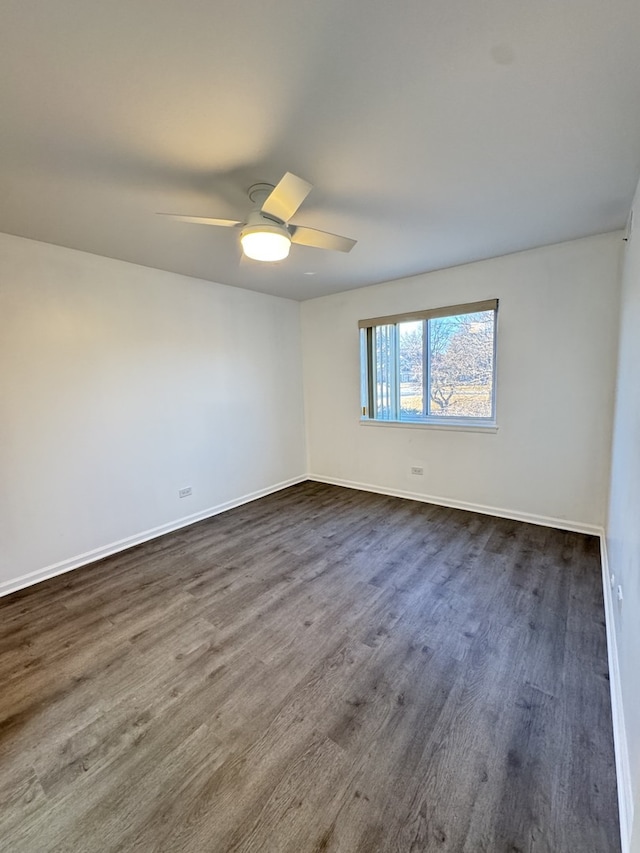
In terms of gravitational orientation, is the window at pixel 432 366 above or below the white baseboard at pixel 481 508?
above

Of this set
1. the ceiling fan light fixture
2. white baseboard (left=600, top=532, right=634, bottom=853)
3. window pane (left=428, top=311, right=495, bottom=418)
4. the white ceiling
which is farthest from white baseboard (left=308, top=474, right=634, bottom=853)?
the ceiling fan light fixture

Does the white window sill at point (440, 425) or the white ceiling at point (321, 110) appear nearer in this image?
the white ceiling at point (321, 110)

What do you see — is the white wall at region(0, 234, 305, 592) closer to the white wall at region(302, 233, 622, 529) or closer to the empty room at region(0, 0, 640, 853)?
the empty room at region(0, 0, 640, 853)

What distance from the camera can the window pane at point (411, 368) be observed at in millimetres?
3959

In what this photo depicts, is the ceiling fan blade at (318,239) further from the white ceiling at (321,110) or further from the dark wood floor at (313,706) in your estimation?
the dark wood floor at (313,706)

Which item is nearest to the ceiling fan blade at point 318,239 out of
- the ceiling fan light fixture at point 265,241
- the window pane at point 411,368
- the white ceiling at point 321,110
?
the ceiling fan light fixture at point 265,241

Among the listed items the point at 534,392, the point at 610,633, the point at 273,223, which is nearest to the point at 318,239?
the point at 273,223

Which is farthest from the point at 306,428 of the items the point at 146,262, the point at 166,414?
the point at 146,262

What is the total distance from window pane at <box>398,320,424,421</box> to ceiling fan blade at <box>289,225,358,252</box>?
2012 millimetres

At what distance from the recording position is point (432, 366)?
388 cm

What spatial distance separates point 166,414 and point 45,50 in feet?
8.65

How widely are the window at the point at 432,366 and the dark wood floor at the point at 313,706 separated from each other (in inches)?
60.7

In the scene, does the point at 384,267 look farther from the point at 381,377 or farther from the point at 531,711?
the point at 531,711

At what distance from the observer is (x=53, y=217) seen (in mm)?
2232
